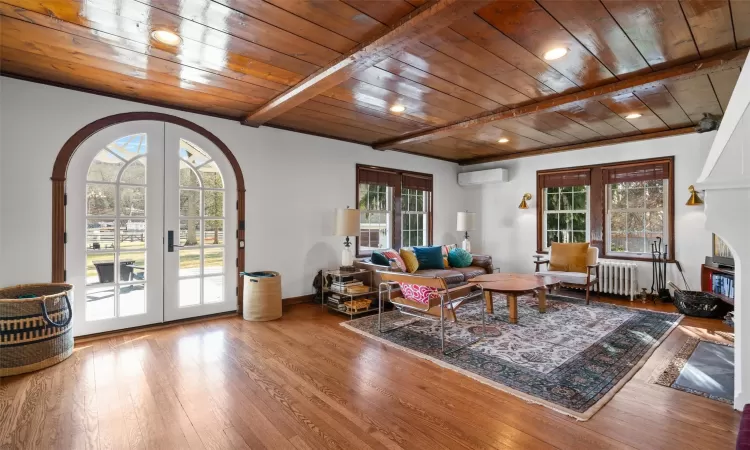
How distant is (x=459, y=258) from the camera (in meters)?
6.07

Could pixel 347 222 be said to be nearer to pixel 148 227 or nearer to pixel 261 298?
pixel 261 298

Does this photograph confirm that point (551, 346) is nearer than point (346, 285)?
Yes

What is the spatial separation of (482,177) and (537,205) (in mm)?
1199

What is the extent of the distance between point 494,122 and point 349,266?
8.98 ft

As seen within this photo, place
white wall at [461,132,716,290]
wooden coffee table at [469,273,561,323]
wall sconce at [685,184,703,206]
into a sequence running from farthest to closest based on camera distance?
white wall at [461,132,716,290]
wall sconce at [685,184,703,206]
wooden coffee table at [469,273,561,323]

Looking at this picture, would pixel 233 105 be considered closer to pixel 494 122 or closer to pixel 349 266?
pixel 349 266

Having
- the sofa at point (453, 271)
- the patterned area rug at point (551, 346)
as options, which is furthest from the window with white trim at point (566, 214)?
the patterned area rug at point (551, 346)

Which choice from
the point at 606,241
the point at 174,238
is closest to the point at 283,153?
the point at 174,238

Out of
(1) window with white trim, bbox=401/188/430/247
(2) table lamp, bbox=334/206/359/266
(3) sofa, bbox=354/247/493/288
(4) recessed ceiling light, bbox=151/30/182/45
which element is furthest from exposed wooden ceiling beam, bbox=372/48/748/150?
(4) recessed ceiling light, bbox=151/30/182/45

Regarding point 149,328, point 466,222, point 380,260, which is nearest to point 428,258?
point 380,260

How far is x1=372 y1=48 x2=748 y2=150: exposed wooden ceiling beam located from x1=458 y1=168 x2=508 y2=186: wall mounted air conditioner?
2340mm

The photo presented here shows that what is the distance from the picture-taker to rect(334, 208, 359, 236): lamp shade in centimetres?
498

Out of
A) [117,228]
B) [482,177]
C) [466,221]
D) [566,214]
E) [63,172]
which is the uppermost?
[482,177]

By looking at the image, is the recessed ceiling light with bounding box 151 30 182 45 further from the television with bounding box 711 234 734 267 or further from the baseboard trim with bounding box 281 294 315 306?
the television with bounding box 711 234 734 267
